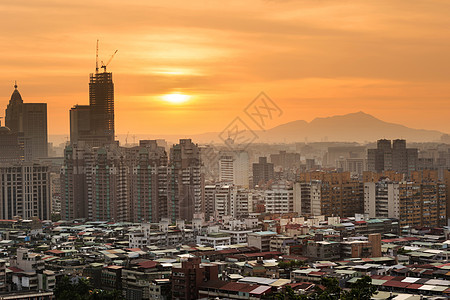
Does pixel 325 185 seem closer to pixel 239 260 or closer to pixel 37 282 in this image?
pixel 239 260

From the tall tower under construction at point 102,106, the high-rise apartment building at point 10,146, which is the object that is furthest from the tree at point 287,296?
the tall tower under construction at point 102,106

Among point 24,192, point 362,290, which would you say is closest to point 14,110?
point 24,192

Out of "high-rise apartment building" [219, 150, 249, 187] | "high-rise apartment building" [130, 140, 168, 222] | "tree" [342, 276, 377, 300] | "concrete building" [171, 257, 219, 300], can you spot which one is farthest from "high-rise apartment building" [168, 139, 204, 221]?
"high-rise apartment building" [219, 150, 249, 187]

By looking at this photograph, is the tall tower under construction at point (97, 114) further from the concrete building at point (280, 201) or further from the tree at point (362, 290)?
the tree at point (362, 290)

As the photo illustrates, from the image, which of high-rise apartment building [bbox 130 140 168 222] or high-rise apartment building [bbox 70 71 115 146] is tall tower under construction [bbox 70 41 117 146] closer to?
high-rise apartment building [bbox 70 71 115 146]

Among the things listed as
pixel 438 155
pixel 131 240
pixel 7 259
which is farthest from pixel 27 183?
pixel 438 155
